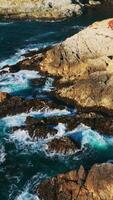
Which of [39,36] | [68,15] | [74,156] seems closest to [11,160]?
[74,156]

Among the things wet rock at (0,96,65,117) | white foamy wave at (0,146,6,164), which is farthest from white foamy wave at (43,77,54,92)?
white foamy wave at (0,146,6,164)

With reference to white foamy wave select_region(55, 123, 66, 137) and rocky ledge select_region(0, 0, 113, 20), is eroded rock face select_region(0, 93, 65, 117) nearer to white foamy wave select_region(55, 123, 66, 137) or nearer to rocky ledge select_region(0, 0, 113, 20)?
white foamy wave select_region(55, 123, 66, 137)

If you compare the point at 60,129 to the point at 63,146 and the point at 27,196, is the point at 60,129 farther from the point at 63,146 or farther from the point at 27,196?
the point at 27,196

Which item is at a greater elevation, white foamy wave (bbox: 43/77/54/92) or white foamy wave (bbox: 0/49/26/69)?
white foamy wave (bbox: 43/77/54/92)

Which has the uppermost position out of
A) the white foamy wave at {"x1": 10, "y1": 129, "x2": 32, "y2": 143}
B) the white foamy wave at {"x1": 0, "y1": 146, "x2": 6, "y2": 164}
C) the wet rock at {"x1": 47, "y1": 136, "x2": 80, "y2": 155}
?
the wet rock at {"x1": 47, "y1": 136, "x2": 80, "y2": 155}

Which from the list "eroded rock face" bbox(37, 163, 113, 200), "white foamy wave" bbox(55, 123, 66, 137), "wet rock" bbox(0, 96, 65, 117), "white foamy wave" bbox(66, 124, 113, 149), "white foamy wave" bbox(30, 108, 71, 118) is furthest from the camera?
"wet rock" bbox(0, 96, 65, 117)

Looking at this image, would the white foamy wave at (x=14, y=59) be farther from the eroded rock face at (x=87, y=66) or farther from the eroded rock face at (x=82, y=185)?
the eroded rock face at (x=82, y=185)

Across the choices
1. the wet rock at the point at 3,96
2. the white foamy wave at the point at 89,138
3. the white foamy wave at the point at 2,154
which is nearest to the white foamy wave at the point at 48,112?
the white foamy wave at the point at 89,138

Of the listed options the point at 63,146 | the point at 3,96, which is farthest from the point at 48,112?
the point at 63,146

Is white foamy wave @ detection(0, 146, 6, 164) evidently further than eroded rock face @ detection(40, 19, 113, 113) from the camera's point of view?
No
